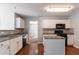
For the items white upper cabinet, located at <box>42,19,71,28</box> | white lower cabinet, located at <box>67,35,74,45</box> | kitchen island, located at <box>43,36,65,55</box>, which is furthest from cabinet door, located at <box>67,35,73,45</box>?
kitchen island, located at <box>43,36,65,55</box>

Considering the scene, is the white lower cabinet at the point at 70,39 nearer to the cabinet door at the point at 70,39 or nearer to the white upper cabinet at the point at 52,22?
the cabinet door at the point at 70,39

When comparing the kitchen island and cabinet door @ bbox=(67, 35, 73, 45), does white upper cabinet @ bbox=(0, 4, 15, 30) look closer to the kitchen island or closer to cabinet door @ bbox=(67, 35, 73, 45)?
the kitchen island

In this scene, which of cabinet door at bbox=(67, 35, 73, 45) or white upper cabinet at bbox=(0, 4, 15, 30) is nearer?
white upper cabinet at bbox=(0, 4, 15, 30)

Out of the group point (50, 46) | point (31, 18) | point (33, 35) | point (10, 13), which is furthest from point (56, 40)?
point (33, 35)

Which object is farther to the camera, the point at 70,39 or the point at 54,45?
the point at 70,39

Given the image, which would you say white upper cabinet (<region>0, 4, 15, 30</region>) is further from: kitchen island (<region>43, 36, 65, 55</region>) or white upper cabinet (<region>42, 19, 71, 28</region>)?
kitchen island (<region>43, 36, 65, 55</region>)

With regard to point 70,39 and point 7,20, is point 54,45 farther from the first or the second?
point 70,39

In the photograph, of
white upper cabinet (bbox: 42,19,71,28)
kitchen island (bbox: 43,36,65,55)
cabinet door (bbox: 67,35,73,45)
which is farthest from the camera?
white upper cabinet (bbox: 42,19,71,28)

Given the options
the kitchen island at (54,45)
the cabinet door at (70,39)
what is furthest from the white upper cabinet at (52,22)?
the kitchen island at (54,45)

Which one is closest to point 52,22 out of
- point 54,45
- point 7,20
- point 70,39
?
point 70,39

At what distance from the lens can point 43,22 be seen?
336 inches

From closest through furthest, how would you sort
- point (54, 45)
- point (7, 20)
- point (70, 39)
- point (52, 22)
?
1. point (54, 45)
2. point (7, 20)
3. point (70, 39)
4. point (52, 22)

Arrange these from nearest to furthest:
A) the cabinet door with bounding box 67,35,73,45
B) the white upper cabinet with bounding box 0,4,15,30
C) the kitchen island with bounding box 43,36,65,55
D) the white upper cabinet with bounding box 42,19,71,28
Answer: the kitchen island with bounding box 43,36,65,55 < the white upper cabinet with bounding box 0,4,15,30 < the cabinet door with bounding box 67,35,73,45 < the white upper cabinet with bounding box 42,19,71,28

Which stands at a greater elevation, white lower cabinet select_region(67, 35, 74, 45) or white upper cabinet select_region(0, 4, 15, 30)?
white upper cabinet select_region(0, 4, 15, 30)
